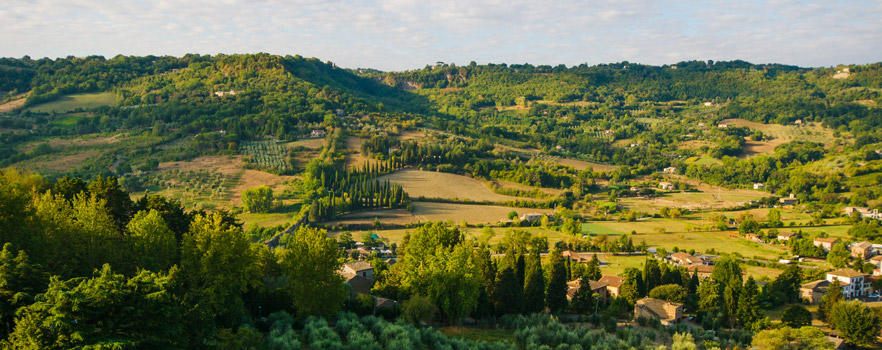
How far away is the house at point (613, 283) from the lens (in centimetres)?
3936

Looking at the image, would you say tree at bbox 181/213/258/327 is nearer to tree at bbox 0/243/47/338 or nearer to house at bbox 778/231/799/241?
tree at bbox 0/243/47/338

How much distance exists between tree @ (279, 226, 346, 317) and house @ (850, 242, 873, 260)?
49.2 m

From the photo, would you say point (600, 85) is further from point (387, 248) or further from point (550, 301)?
point (550, 301)

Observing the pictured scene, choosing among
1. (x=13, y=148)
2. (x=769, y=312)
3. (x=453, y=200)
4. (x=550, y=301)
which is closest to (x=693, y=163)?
(x=453, y=200)

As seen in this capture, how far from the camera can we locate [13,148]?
243ft

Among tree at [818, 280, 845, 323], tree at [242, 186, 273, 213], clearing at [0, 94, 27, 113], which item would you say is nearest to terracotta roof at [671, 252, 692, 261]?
tree at [818, 280, 845, 323]

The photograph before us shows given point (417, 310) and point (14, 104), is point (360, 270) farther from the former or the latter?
point (14, 104)

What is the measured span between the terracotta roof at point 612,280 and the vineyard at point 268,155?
142ft

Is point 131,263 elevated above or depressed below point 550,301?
above

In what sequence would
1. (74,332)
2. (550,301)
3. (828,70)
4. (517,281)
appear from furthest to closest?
(828,70), (550,301), (517,281), (74,332)

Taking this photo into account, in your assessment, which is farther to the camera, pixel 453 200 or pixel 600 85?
pixel 600 85

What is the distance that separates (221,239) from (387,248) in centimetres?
2949

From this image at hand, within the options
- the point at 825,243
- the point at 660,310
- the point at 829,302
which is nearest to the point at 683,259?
the point at 829,302

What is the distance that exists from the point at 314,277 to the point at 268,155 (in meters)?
55.0
